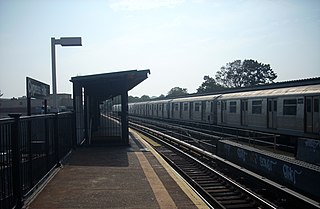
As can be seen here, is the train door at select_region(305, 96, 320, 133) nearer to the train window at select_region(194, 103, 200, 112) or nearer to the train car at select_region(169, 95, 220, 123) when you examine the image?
the train car at select_region(169, 95, 220, 123)

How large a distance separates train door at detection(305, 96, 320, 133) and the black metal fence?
1025 centimetres

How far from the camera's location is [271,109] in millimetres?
18750

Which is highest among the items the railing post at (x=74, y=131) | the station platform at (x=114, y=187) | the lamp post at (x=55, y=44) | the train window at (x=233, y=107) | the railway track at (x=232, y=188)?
the lamp post at (x=55, y=44)

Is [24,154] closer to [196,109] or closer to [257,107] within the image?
[257,107]

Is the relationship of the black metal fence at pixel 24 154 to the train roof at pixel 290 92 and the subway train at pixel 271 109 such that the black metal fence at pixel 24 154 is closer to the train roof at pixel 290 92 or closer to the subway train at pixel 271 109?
the subway train at pixel 271 109

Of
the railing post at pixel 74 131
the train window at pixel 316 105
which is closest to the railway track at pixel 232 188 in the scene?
the railing post at pixel 74 131

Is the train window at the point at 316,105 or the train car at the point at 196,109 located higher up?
the train window at the point at 316,105

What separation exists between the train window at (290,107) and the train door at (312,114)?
919 millimetres

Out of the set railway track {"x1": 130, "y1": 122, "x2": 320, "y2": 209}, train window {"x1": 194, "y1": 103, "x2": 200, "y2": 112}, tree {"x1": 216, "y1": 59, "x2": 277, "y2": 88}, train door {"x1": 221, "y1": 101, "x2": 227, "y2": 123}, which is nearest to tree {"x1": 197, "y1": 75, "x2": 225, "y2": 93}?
tree {"x1": 216, "y1": 59, "x2": 277, "y2": 88}

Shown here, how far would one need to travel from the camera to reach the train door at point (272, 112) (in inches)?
722

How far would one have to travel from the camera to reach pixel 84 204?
6992mm

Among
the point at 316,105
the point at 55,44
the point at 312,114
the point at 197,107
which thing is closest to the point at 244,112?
the point at 312,114

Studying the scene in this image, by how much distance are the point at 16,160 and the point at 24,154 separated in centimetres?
78

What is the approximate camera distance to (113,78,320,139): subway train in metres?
15.5
